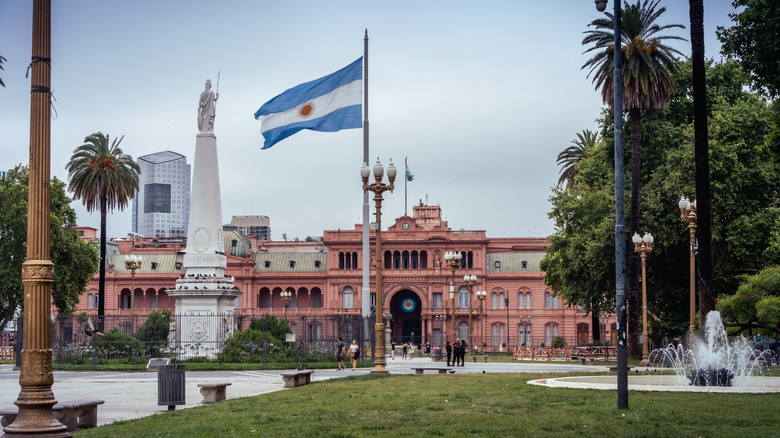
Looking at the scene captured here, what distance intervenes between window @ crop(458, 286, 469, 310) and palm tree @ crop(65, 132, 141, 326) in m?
44.6

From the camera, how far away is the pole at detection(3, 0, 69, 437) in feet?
32.2

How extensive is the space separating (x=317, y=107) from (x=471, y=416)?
21.5m

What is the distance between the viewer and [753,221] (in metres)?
40.5

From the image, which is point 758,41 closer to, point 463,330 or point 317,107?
point 317,107

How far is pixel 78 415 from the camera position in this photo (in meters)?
14.2

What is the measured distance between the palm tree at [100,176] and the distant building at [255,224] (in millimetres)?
92688

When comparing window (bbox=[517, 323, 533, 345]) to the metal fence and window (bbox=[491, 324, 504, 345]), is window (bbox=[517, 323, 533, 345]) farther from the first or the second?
the metal fence

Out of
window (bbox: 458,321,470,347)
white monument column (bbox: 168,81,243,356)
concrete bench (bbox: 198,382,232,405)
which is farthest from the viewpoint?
window (bbox: 458,321,470,347)

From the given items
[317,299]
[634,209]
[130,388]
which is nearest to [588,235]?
[634,209]

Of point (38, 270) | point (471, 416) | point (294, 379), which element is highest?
point (38, 270)

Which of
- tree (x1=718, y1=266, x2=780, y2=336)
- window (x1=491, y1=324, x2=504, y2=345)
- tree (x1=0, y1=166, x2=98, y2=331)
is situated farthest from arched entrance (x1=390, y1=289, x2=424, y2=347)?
tree (x1=718, y1=266, x2=780, y2=336)

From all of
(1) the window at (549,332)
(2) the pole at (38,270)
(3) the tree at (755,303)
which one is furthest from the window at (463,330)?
(2) the pole at (38,270)

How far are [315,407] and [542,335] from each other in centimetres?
8063

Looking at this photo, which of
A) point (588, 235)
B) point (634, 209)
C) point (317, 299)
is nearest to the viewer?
point (634, 209)
